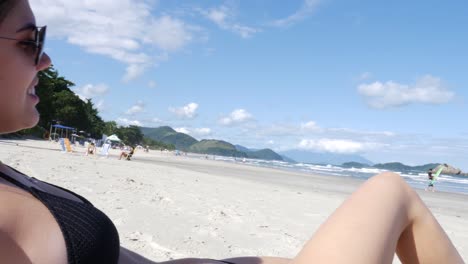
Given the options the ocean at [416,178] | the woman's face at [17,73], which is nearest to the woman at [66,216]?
the woman's face at [17,73]

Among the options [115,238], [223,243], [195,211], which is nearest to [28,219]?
[115,238]

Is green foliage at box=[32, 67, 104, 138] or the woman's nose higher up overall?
green foliage at box=[32, 67, 104, 138]

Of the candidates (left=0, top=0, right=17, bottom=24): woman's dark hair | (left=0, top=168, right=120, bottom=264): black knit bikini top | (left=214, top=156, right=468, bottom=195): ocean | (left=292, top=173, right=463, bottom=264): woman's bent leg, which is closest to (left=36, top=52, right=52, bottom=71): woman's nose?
(left=0, top=0, right=17, bottom=24): woman's dark hair

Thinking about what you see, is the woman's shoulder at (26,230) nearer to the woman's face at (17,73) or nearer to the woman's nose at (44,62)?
the woman's face at (17,73)

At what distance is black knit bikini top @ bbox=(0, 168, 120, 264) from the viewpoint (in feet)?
3.37

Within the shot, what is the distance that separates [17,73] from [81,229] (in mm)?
463

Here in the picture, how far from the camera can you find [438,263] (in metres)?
1.38

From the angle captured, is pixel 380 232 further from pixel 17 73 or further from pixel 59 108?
pixel 59 108

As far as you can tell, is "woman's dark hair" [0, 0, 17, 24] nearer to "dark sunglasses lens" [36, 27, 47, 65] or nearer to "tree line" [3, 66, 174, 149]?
"dark sunglasses lens" [36, 27, 47, 65]

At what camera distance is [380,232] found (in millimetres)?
1151

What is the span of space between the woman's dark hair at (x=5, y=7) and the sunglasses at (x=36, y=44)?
0.08 metres

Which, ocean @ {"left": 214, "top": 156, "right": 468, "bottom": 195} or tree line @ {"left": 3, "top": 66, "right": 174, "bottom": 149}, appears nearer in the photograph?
ocean @ {"left": 214, "top": 156, "right": 468, "bottom": 195}

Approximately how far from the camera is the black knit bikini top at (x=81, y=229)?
1.03m

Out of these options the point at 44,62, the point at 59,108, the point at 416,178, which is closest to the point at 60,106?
the point at 59,108
